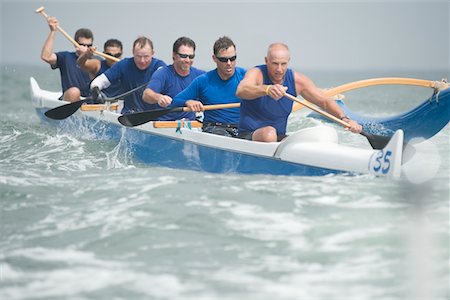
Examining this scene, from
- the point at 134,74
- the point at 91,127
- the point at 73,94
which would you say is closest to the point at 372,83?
the point at 134,74

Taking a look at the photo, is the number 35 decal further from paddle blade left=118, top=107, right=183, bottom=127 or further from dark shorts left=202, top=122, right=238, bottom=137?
paddle blade left=118, top=107, right=183, bottom=127

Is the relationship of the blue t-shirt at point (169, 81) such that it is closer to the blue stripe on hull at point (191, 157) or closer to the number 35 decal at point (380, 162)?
the blue stripe on hull at point (191, 157)

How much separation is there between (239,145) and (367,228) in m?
1.77

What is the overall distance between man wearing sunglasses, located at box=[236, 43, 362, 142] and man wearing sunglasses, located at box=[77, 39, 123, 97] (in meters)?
3.23

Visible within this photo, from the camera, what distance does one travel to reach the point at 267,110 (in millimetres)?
6059

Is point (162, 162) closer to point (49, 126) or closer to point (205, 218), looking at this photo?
point (205, 218)

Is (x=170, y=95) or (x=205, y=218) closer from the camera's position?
(x=205, y=218)

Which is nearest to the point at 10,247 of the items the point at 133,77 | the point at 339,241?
the point at 339,241

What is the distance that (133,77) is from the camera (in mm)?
8453

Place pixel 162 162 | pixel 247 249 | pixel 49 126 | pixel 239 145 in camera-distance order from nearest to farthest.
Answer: pixel 247 249 < pixel 239 145 < pixel 162 162 < pixel 49 126

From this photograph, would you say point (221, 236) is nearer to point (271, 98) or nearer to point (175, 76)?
point (271, 98)

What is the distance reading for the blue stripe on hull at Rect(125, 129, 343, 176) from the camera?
5.80 m

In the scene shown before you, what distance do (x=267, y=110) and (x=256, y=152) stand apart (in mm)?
360

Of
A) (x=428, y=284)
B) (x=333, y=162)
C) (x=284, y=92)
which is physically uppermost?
(x=284, y=92)
